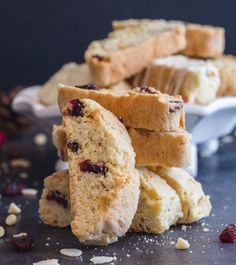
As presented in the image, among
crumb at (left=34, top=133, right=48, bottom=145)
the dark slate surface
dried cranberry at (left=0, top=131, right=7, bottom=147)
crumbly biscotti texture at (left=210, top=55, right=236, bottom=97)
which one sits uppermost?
crumbly biscotti texture at (left=210, top=55, right=236, bottom=97)

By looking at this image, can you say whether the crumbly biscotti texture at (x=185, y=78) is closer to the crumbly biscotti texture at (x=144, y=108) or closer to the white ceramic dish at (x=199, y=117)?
the white ceramic dish at (x=199, y=117)

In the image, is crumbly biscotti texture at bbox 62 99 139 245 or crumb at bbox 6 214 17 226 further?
crumb at bbox 6 214 17 226

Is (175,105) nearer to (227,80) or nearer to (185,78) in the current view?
(185,78)

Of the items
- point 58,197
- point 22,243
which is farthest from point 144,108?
point 22,243

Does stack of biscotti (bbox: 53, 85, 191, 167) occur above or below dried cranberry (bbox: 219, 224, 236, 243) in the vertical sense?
above

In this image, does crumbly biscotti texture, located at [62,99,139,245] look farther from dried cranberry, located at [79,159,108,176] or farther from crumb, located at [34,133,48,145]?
crumb, located at [34,133,48,145]

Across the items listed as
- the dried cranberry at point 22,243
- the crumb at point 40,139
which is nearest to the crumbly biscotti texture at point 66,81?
the crumb at point 40,139

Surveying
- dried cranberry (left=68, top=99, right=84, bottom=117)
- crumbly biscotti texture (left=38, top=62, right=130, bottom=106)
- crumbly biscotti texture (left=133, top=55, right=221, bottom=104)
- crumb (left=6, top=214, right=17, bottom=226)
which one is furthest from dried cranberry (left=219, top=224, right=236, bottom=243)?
crumbly biscotti texture (left=38, top=62, right=130, bottom=106)

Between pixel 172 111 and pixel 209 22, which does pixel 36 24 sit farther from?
pixel 172 111
